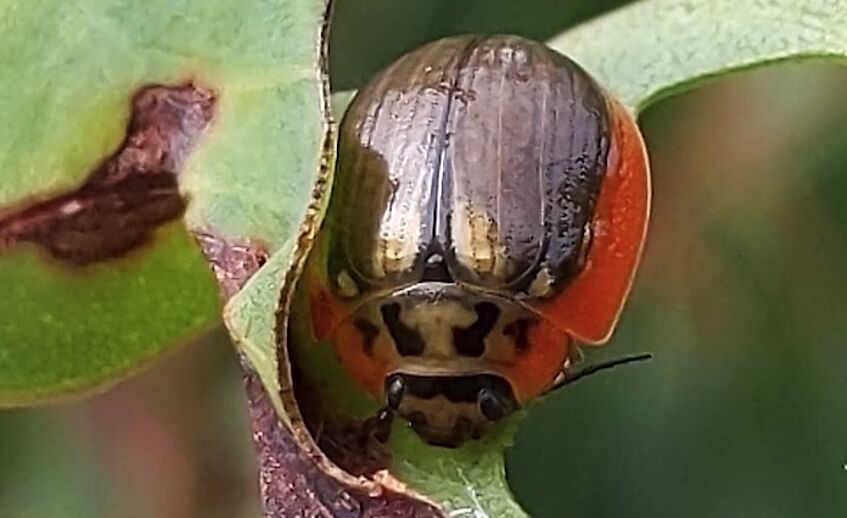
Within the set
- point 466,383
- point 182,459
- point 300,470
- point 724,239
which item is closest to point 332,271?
point 466,383

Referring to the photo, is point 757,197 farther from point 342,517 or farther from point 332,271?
point 342,517

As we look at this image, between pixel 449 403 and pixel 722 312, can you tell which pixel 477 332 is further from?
pixel 722 312

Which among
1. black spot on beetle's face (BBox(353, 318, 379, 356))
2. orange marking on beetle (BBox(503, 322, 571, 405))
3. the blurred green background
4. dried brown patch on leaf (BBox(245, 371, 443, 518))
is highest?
dried brown patch on leaf (BBox(245, 371, 443, 518))

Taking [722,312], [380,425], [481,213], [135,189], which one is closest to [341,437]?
[380,425]

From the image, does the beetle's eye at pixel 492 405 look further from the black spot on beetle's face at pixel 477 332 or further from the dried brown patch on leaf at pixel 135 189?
the dried brown patch on leaf at pixel 135 189

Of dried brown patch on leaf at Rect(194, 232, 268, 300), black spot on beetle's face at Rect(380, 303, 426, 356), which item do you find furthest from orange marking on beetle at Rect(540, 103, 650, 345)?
dried brown patch on leaf at Rect(194, 232, 268, 300)

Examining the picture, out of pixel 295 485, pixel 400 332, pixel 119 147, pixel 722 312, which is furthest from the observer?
pixel 722 312

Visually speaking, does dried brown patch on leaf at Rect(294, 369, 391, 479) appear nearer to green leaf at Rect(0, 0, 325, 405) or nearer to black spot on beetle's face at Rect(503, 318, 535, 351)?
green leaf at Rect(0, 0, 325, 405)
